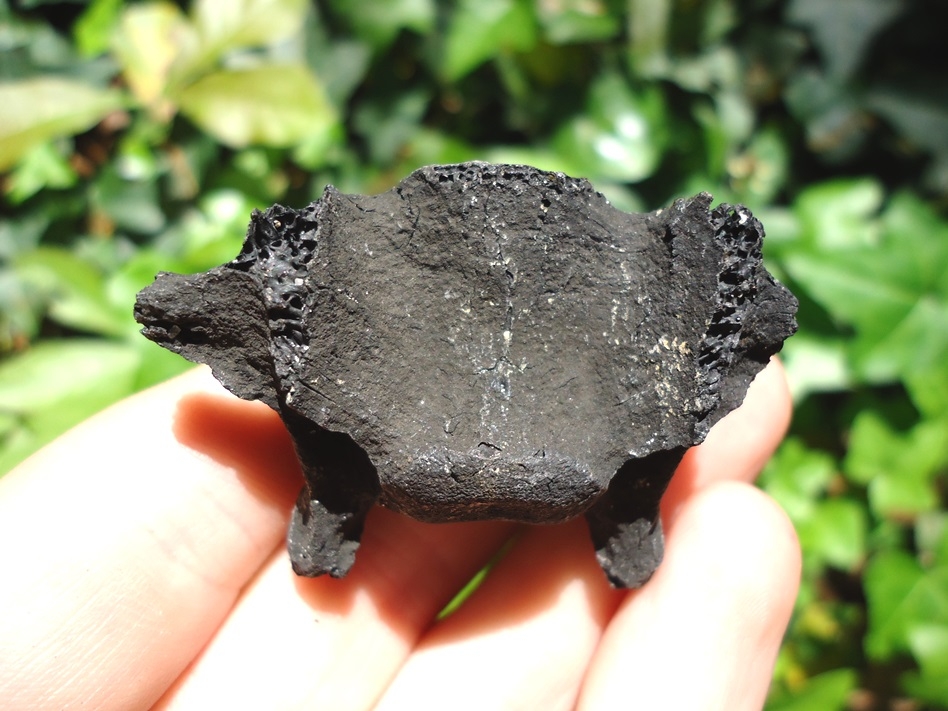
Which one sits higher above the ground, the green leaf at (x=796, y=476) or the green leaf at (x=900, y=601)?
the green leaf at (x=796, y=476)

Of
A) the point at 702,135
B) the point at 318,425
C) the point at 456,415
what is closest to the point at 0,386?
the point at 318,425

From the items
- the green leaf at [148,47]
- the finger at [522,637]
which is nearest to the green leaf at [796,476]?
the finger at [522,637]

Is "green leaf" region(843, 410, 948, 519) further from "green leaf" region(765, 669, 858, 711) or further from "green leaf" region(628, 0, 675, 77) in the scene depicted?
"green leaf" region(628, 0, 675, 77)

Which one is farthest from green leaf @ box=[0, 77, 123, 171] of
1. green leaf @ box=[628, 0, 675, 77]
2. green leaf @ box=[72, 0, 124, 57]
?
green leaf @ box=[628, 0, 675, 77]

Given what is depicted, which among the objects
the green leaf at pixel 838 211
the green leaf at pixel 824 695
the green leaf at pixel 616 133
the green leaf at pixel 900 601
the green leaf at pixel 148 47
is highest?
the green leaf at pixel 148 47

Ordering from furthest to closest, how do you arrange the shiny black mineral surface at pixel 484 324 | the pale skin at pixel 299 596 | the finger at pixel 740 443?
1. the finger at pixel 740 443
2. the pale skin at pixel 299 596
3. the shiny black mineral surface at pixel 484 324

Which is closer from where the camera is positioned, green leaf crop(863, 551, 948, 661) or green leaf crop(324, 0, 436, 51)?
green leaf crop(863, 551, 948, 661)

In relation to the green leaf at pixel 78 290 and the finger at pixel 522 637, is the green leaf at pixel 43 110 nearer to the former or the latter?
the green leaf at pixel 78 290
